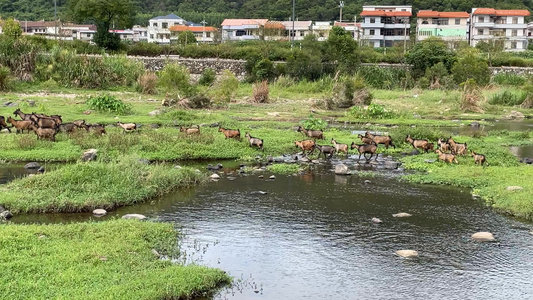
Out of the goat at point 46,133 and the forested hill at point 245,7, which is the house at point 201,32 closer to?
the forested hill at point 245,7

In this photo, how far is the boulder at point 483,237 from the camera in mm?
11401

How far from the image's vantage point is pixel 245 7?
104812 millimetres

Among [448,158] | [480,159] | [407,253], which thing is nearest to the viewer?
[407,253]

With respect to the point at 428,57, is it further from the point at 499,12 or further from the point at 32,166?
the point at 499,12

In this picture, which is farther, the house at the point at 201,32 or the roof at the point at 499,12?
the house at the point at 201,32

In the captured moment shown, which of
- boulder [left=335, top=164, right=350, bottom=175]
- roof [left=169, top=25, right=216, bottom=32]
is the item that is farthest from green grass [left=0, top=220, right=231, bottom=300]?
roof [left=169, top=25, right=216, bottom=32]

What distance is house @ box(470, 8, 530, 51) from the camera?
276 feet

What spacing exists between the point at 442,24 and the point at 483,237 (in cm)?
8079

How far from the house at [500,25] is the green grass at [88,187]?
78413 millimetres

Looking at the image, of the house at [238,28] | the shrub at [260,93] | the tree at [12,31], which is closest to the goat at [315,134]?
the shrub at [260,93]

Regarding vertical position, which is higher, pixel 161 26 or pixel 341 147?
pixel 161 26

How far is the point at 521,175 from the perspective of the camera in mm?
15797

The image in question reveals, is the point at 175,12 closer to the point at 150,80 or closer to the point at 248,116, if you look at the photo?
the point at 150,80

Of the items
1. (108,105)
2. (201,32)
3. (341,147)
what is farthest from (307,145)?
(201,32)
